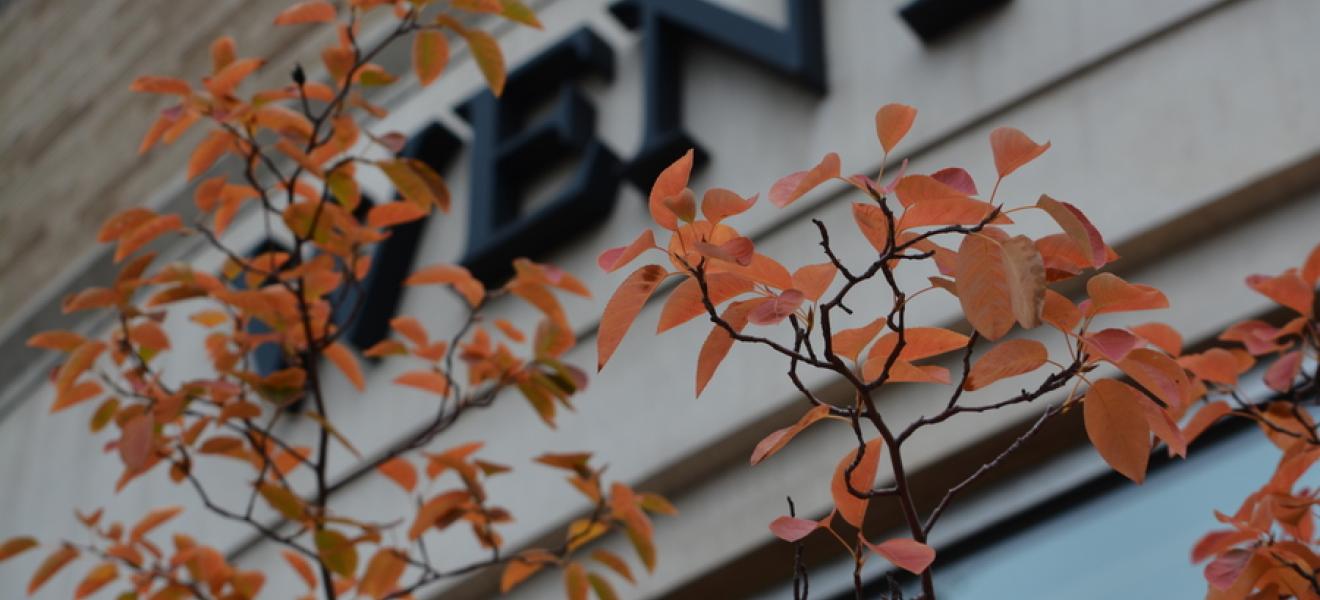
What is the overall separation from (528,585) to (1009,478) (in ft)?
3.24

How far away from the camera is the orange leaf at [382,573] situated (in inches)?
76.2

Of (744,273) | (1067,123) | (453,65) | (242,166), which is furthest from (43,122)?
(744,273)

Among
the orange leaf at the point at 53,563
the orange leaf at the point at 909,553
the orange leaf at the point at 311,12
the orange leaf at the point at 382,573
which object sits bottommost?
the orange leaf at the point at 382,573

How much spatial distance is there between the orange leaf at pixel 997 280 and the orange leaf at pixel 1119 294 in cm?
12

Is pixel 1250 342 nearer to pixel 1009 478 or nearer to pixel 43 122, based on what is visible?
pixel 1009 478

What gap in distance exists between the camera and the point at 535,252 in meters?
3.12

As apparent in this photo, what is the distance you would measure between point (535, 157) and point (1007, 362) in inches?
95.2

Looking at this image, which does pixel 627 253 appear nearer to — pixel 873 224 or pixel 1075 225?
pixel 873 224

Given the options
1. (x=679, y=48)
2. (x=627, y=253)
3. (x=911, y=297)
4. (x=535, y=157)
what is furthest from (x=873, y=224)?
(x=535, y=157)

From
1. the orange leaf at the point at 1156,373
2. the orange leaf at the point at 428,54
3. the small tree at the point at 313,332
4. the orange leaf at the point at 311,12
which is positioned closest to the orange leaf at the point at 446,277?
the small tree at the point at 313,332

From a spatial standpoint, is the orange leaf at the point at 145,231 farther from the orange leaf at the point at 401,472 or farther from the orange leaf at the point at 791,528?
the orange leaf at the point at 791,528

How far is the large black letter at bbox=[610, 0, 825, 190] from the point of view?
2.76m

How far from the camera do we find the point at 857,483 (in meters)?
1.04

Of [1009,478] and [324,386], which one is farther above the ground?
[324,386]
